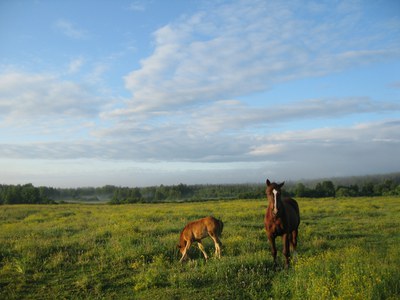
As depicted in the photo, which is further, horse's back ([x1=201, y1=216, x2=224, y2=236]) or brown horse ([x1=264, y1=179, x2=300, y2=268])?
horse's back ([x1=201, y1=216, x2=224, y2=236])

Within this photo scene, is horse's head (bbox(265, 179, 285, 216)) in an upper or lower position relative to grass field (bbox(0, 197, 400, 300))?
upper

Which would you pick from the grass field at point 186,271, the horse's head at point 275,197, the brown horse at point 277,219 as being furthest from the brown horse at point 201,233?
the horse's head at point 275,197

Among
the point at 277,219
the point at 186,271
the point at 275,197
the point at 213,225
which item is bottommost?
the point at 186,271

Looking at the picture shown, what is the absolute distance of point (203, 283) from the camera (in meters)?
8.09

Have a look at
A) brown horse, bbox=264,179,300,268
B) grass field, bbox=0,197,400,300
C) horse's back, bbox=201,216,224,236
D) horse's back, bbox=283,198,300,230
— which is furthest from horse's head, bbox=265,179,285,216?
horse's back, bbox=201,216,224,236

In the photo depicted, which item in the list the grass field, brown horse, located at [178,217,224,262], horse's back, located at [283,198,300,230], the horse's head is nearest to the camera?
the grass field

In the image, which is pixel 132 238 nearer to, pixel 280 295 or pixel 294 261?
pixel 294 261

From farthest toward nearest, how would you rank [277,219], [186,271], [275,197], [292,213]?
[292,213] < [277,219] < [275,197] < [186,271]

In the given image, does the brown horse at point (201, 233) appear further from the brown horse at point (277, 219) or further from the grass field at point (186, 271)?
the brown horse at point (277, 219)

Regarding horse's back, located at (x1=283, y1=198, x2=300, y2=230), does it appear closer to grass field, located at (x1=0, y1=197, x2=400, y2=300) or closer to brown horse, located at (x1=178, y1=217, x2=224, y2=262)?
grass field, located at (x1=0, y1=197, x2=400, y2=300)

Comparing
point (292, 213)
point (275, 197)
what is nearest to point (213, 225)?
point (275, 197)

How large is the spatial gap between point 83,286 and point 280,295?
5000 millimetres

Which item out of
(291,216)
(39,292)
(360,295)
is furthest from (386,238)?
(39,292)

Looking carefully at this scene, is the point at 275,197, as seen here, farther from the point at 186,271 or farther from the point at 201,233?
the point at 186,271
